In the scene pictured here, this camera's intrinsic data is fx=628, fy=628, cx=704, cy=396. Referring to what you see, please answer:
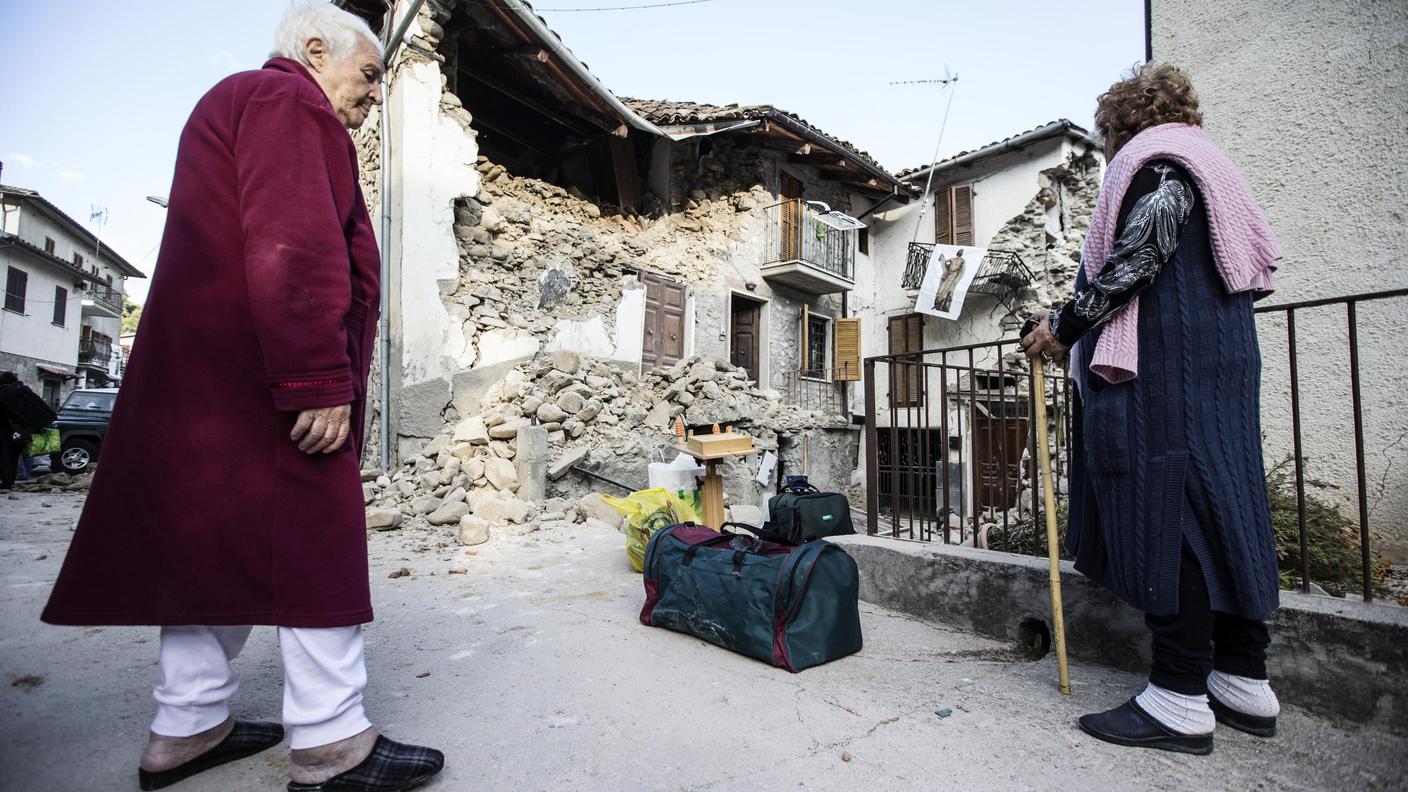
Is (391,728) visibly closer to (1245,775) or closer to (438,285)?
(1245,775)

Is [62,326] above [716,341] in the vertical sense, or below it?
above

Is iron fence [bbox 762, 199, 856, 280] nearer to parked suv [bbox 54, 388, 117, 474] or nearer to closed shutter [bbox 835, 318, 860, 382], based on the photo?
closed shutter [bbox 835, 318, 860, 382]

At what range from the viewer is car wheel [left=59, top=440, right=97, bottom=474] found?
1007 centimetres

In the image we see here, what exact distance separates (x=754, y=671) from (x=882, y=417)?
15.2 m

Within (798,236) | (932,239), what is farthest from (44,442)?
(932,239)

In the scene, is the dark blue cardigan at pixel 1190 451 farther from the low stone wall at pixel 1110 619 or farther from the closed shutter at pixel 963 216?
the closed shutter at pixel 963 216

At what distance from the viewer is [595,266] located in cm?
1033

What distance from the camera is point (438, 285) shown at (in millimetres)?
8023

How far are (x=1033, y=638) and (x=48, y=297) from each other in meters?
32.0

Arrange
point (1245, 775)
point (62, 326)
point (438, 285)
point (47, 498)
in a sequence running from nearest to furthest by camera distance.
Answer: point (1245, 775), point (47, 498), point (438, 285), point (62, 326)

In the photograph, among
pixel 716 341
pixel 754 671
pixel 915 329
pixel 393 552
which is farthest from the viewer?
pixel 915 329

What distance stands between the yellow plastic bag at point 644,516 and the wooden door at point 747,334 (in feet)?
32.1

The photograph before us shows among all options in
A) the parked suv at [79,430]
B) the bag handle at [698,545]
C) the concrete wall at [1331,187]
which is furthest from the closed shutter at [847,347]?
the parked suv at [79,430]

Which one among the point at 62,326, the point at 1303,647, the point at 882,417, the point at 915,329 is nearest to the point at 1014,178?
the point at 915,329
